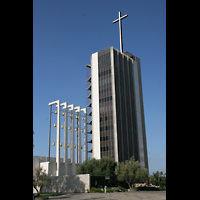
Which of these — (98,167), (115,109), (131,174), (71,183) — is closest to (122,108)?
(115,109)

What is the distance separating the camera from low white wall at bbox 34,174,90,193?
147 feet

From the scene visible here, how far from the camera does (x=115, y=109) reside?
216ft

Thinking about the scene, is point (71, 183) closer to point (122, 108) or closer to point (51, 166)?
point (51, 166)

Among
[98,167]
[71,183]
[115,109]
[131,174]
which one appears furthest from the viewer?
[115,109]

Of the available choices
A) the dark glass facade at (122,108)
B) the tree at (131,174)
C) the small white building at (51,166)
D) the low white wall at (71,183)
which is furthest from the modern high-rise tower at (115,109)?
the low white wall at (71,183)

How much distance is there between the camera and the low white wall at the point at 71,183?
4491 centimetres

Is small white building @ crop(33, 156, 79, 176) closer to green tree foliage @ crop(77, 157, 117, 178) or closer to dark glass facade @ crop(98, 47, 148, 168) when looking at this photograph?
green tree foliage @ crop(77, 157, 117, 178)

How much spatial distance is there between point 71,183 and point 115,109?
84.3 feet
